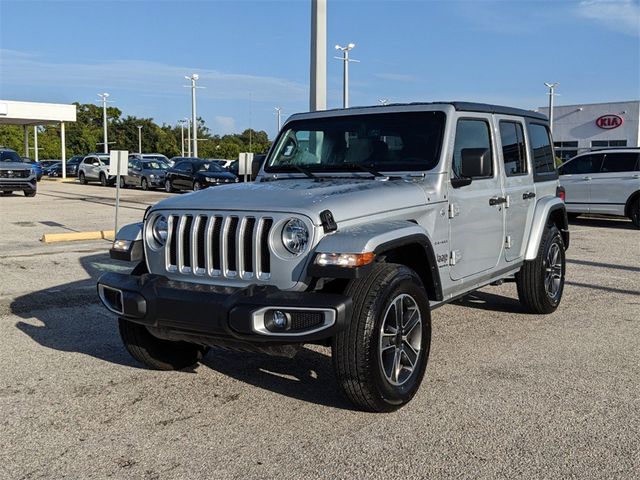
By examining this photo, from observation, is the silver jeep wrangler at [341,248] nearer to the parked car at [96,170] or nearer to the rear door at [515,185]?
the rear door at [515,185]

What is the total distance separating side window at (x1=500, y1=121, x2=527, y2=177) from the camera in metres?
6.12

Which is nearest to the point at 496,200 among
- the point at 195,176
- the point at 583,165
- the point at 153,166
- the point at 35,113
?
the point at 583,165

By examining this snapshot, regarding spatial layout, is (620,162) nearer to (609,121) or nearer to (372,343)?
(372,343)

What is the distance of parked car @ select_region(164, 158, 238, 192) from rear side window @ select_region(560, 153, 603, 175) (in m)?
13.5

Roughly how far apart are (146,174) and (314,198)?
89.9 ft

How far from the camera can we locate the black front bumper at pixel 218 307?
3758 mm

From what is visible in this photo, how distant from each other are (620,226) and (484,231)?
11.8m

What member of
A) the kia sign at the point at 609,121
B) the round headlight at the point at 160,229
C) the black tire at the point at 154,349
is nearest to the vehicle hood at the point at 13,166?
the black tire at the point at 154,349

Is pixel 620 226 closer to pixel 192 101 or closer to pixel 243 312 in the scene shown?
pixel 243 312

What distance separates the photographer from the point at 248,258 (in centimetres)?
414

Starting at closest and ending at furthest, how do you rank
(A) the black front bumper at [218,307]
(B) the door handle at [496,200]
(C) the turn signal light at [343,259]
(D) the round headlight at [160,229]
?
(A) the black front bumper at [218,307] → (C) the turn signal light at [343,259] → (D) the round headlight at [160,229] → (B) the door handle at [496,200]

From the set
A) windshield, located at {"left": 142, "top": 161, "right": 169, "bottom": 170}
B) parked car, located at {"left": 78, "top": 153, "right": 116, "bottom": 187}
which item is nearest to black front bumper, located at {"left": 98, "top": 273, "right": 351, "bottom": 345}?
windshield, located at {"left": 142, "top": 161, "right": 169, "bottom": 170}

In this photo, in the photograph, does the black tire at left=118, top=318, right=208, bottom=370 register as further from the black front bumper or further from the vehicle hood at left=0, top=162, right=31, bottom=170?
the vehicle hood at left=0, top=162, right=31, bottom=170

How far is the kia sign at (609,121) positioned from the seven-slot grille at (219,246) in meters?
48.3
